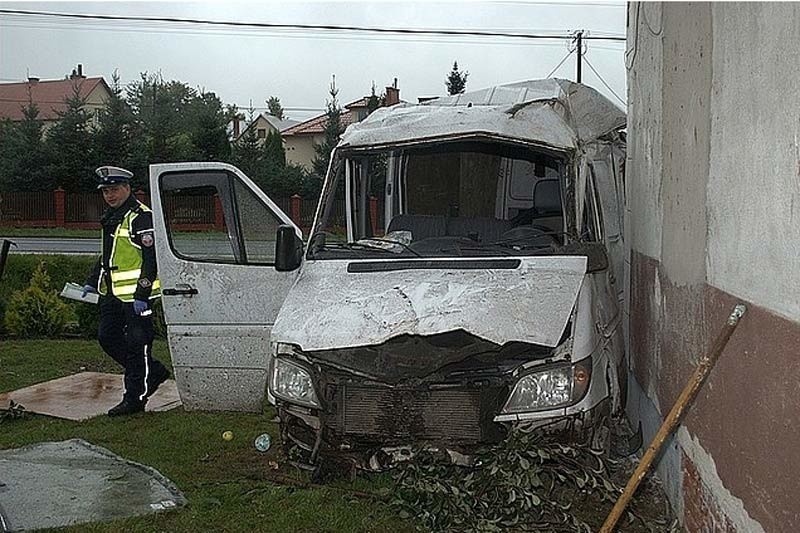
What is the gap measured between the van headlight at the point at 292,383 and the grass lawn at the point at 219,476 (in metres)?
0.62

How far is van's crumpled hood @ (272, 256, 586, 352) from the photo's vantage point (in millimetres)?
4824

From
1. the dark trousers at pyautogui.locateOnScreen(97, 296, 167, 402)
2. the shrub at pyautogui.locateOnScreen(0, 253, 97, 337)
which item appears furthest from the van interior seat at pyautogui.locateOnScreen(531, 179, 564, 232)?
the shrub at pyautogui.locateOnScreen(0, 253, 97, 337)

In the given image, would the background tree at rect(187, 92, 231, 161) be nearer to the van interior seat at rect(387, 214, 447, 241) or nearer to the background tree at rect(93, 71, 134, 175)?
the background tree at rect(93, 71, 134, 175)

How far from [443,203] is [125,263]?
9.01 ft

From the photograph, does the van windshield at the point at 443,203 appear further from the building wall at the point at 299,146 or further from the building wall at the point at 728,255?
the building wall at the point at 299,146

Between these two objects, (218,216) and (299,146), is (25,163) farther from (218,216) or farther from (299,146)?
(218,216)

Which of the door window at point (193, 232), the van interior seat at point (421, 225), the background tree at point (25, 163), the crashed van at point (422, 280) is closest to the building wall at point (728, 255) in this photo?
the crashed van at point (422, 280)

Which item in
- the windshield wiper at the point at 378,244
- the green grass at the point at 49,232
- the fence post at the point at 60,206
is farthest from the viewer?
the fence post at the point at 60,206

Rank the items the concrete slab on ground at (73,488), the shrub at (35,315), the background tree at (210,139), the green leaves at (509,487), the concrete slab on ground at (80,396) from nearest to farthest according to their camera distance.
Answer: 1. the green leaves at (509,487)
2. the concrete slab on ground at (73,488)
3. the concrete slab on ground at (80,396)
4. the shrub at (35,315)
5. the background tree at (210,139)

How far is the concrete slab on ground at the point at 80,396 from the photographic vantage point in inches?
311

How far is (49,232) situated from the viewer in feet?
107

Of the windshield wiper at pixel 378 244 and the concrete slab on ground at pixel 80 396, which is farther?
the concrete slab on ground at pixel 80 396

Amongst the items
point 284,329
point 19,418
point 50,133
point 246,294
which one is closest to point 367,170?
point 246,294

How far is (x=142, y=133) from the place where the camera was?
35.0 m
